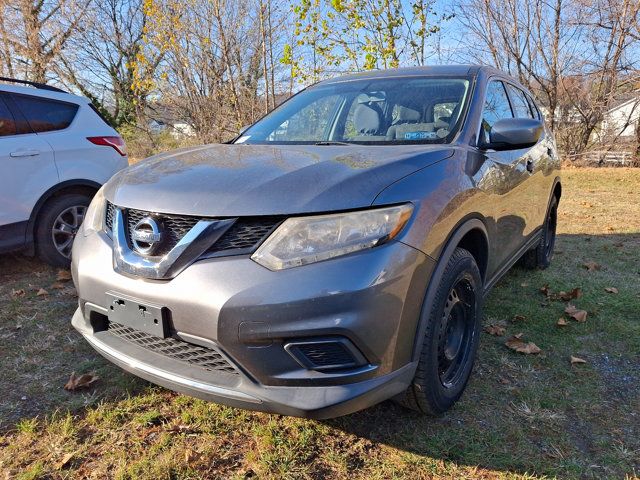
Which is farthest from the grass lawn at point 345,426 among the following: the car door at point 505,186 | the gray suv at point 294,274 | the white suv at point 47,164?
the white suv at point 47,164

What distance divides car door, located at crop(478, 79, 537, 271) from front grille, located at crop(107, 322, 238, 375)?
1.54 m

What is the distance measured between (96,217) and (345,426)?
59.6 inches

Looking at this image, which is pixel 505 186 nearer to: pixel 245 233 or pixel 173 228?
pixel 245 233

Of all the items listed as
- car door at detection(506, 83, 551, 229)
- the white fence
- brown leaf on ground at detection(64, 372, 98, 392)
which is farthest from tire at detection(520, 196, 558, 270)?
the white fence

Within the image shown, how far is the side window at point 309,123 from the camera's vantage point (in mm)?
2889

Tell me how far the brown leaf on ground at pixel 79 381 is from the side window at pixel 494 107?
2.44 meters

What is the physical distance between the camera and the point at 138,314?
1856 millimetres

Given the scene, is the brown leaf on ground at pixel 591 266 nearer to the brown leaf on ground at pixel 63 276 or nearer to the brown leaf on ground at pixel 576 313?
the brown leaf on ground at pixel 576 313

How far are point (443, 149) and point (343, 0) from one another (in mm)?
8323

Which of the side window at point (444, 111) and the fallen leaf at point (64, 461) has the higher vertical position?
the side window at point (444, 111)

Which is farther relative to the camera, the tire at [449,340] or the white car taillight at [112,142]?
the white car taillight at [112,142]

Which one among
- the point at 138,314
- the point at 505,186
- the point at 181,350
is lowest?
the point at 181,350

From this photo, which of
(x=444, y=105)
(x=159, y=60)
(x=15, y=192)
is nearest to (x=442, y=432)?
(x=444, y=105)

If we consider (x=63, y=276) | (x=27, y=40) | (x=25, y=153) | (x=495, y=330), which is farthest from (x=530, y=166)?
(x=27, y=40)
